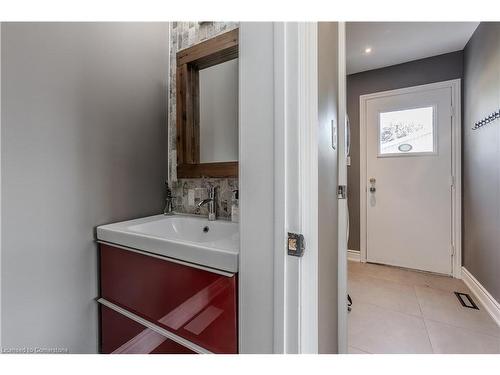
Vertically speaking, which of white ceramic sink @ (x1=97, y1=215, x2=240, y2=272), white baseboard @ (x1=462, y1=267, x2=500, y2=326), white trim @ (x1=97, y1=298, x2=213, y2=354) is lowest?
white baseboard @ (x1=462, y1=267, x2=500, y2=326)

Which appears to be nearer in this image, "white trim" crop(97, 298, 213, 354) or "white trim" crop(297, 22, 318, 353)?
"white trim" crop(297, 22, 318, 353)

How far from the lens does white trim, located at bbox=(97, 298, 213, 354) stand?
2.91 feet

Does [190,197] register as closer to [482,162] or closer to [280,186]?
[280,186]

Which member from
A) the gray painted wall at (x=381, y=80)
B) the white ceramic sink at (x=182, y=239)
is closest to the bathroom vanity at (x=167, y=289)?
the white ceramic sink at (x=182, y=239)

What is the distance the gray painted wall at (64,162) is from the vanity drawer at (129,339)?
0.08m

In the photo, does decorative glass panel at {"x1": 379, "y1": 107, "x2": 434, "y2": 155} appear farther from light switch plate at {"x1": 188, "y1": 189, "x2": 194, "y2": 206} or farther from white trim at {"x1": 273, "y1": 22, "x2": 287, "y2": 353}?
white trim at {"x1": 273, "y1": 22, "x2": 287, "y2": 353}

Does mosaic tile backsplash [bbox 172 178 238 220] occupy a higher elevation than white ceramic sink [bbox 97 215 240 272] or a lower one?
higher

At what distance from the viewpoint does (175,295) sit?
94 centimetres

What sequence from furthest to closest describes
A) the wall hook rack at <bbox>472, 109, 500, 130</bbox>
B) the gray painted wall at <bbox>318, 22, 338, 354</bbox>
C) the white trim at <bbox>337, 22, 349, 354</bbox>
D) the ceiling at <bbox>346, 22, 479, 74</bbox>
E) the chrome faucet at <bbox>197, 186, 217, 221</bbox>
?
the ceiling at <bbox>346, 22, 479, 74</bbox> < the wall hook rack at <bbox>472, 109, 500, 130</bbox> < the chrome faucet at <bbox>197, 186, 217, 221</bbox> < the white trim at <bbox>337, 22, 349, 354</bbox> < the gray painted wall at <bbox>318, 22, 338, 354</bbox>

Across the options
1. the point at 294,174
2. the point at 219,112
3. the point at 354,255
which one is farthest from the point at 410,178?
the point at 294,174

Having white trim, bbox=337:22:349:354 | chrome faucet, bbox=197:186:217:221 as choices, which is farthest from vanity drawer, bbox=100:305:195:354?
white trim, bbox=337:22:349:354

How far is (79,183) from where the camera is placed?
1.20 metres

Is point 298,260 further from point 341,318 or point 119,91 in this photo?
point 119,91

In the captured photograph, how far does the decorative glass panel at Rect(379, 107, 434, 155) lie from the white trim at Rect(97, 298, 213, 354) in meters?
2.91
